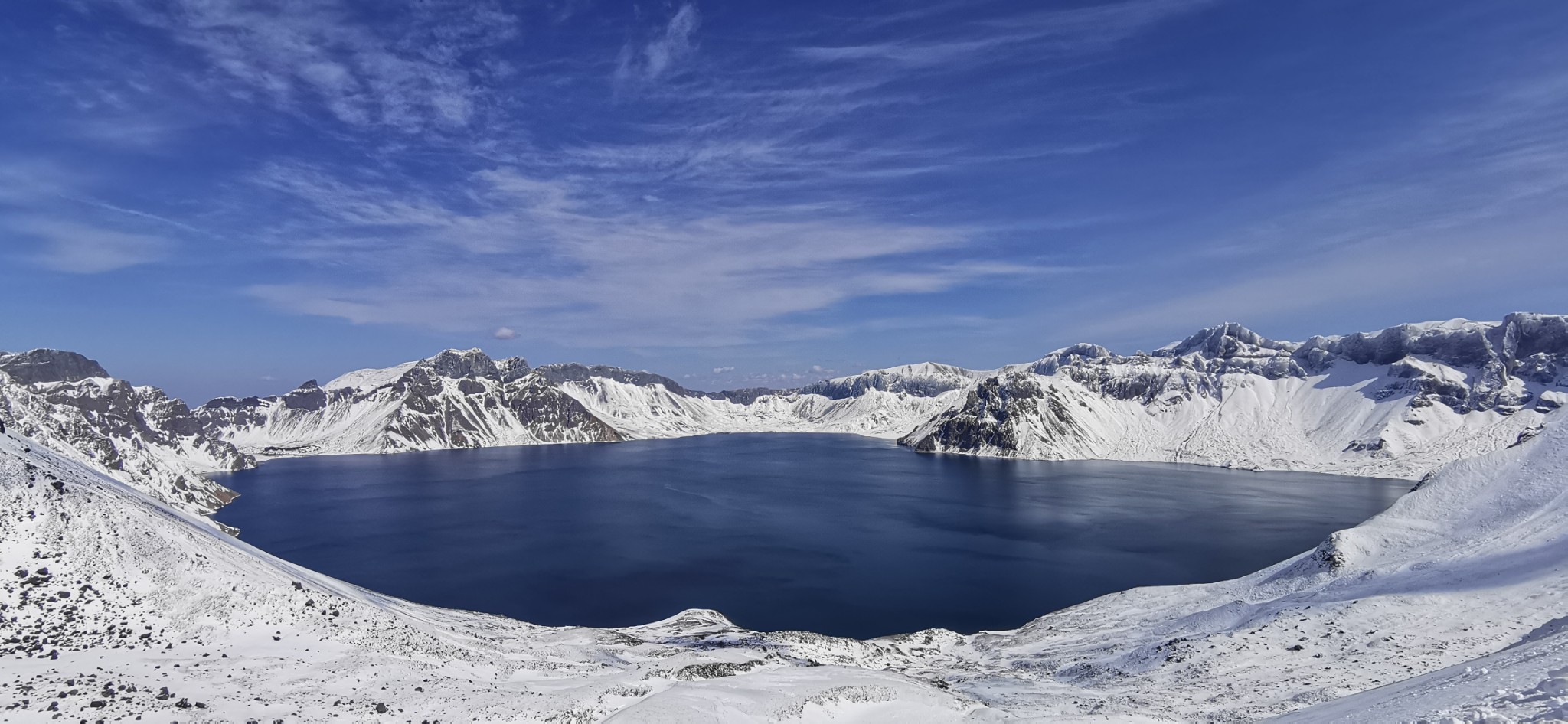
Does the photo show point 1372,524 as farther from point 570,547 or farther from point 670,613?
point 570,547

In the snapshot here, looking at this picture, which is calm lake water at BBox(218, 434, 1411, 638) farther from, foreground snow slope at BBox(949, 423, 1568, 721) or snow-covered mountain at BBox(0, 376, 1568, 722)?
snow-covered mountain at BBox(0, 376, 1568, 722)

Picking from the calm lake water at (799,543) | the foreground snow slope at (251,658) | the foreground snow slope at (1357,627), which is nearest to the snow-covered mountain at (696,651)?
the foreground snow slope at (251,658)

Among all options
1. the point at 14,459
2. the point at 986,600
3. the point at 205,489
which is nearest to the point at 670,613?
the point at 986,600

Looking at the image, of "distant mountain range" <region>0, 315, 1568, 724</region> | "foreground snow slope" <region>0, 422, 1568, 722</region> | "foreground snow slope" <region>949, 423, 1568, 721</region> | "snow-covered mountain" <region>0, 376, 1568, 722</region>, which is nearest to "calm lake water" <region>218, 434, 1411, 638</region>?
"foreground snow slope" <region>949, 423, 1568, 721</region>

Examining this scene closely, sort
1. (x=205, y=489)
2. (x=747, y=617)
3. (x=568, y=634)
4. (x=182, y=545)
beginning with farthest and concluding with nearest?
1. (x=205, y=489)
2. (x=747, y=617)
3. (x=568, y=634)
4. (x=182, y=545)

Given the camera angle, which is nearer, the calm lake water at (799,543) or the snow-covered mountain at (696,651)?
the snow-covered mountain at (696,651)

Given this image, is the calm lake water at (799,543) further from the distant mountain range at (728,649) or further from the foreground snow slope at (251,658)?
the foreground snow slope at (251,658)
